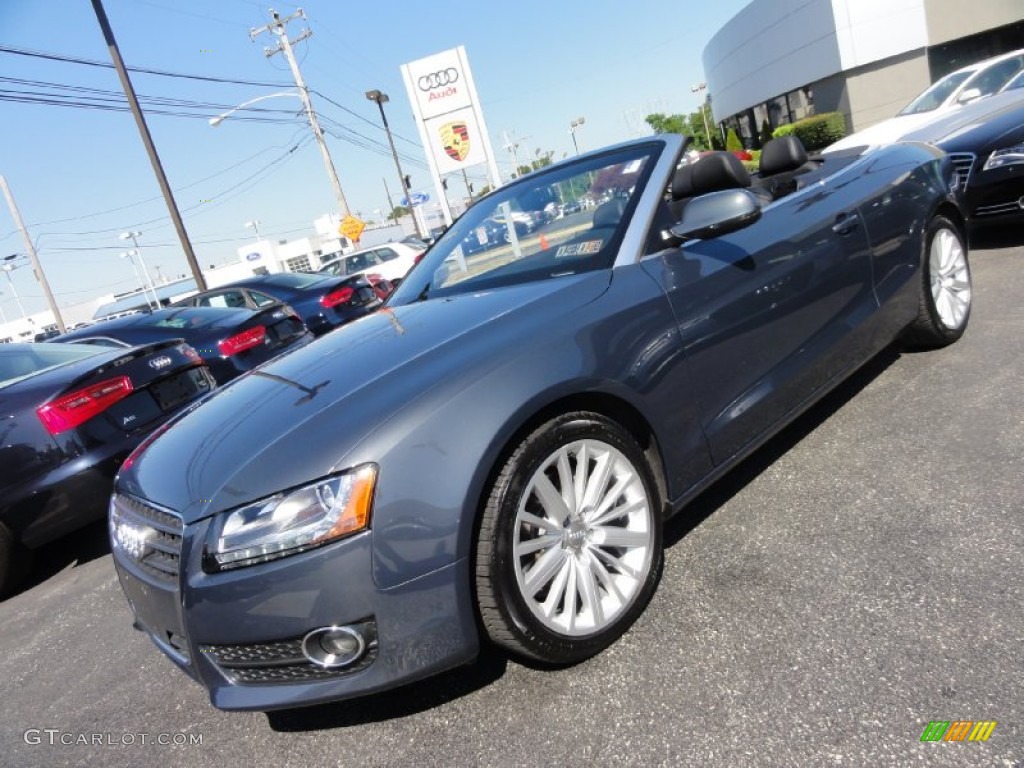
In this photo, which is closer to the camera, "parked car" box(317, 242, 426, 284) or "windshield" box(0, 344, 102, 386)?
"windshield" box(0, 344, 102, 386)

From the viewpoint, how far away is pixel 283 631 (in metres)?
1.78

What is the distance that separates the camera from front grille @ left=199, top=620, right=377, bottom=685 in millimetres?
1808

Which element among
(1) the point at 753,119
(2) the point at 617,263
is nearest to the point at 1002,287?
(2) the point at 617,263

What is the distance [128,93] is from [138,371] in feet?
38.3

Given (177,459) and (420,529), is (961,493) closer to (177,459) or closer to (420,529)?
(420,529)

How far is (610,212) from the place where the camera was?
2717mm

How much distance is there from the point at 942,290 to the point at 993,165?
7.30 ft

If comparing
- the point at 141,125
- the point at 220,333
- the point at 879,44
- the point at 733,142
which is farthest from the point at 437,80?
the point at 733,142

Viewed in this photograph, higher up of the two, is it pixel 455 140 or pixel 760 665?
pixel 455 140

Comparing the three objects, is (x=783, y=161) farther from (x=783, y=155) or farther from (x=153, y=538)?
(x=153, y=538)

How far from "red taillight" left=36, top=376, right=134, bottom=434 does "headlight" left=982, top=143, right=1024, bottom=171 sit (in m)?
6.26

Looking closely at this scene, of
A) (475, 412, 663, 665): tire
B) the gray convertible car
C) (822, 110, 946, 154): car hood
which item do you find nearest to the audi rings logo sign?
(822, 110, 946, 154): car hood

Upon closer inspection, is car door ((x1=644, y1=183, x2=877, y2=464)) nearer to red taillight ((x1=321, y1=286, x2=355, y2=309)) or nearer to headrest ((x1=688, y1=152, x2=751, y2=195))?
headrest ((x1=688, y1=152, x2=751, y2=195))

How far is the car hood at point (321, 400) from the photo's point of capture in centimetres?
183
